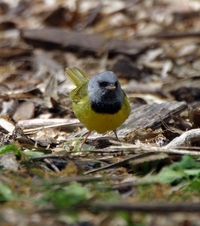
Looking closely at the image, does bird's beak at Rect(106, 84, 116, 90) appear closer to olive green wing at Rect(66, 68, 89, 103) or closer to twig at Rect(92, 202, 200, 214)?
olive green wing at Rect(66, 68, 89, 103)

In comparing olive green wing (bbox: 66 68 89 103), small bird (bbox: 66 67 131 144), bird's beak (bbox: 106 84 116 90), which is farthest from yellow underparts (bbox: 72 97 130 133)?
olive green wing (bbox: 66 68 89 103)

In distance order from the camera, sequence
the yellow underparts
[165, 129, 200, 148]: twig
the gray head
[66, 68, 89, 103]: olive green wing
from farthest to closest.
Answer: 1. [66, 68, 89, 103]: olive green wing
2. the gray head
3. the yellow underparts
4. [165, 129, 200, 148]: twig

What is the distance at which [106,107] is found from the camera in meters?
6.18

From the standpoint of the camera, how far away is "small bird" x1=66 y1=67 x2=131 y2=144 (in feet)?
19.9

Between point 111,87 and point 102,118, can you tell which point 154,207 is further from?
point 111,87

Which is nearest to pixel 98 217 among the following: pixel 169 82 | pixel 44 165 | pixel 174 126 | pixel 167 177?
pixel 167 177

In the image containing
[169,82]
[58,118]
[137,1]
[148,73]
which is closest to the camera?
[58,118]

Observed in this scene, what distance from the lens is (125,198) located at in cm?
394

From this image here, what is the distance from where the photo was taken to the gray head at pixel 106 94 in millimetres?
6172

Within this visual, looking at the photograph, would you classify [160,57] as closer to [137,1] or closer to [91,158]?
[137,1]

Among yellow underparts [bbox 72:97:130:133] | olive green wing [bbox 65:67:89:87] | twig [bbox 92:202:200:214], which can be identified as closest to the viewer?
twig [bbox 92:202:200:214]

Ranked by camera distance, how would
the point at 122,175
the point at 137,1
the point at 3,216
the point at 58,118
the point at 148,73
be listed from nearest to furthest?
the point at 3,216, the point at 122,175, the point at 58,118, the point at 148,73, the point at 137,1

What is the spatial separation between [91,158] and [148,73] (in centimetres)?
437

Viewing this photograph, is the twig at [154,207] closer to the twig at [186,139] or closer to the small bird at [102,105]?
the twig at [186,139]
